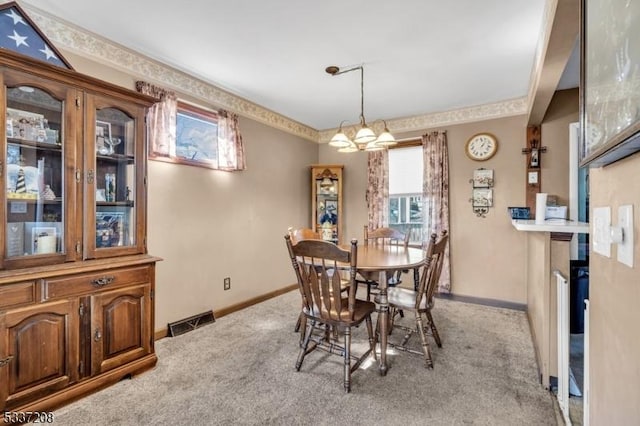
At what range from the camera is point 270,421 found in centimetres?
172

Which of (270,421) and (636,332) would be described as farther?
(270,421)

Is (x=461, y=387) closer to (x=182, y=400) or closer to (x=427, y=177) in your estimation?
(x=182, y=400)

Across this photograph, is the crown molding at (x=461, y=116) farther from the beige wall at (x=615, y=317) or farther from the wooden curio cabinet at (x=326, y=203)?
the beige wall at (x=615, y=317)

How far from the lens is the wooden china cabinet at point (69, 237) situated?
1.68m

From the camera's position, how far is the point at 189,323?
3.03 m

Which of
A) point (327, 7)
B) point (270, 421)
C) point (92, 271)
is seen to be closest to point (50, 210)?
point (92, 271)

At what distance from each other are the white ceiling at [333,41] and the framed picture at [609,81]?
57.1 inches

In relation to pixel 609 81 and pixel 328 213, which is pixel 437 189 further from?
pixel 609 81

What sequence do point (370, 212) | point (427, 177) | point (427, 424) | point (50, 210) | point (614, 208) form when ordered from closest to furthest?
1. point (614, 208)
2. point (427, 424)
3. point (50, 210)
4. point (427, 177)
5. point (370, 212)

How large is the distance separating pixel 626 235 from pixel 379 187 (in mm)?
3880

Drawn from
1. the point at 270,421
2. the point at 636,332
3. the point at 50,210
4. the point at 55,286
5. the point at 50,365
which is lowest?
the point at 270,421

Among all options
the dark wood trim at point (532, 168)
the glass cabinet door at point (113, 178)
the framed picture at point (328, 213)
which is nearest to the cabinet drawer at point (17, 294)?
the glass cabinet door at point (113, 178)

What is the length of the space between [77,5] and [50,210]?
1382mm

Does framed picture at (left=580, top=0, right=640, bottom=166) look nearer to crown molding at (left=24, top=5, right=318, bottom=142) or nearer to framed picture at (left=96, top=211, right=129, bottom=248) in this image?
framed picture at (left=96, top=211, right=129, bottom=248)
